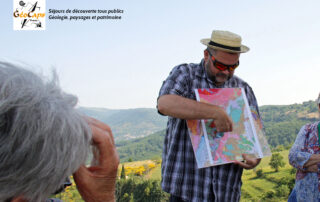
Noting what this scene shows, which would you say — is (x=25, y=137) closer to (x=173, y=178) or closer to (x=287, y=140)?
(x=173, y=178)

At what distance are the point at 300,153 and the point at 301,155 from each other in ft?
0.12

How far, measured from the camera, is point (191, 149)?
242 cm

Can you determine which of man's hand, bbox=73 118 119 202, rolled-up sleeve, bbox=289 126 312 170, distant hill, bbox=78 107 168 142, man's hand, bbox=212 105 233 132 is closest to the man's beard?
man's hand, bbox=212 105 233 132

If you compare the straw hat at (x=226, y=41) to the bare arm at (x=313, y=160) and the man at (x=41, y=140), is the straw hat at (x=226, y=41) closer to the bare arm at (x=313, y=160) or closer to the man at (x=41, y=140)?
the bare arm at (x=313, y=160)

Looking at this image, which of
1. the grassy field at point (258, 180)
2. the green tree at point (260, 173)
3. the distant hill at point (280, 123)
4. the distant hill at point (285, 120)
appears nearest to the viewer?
the grassy field at point (258, 180)

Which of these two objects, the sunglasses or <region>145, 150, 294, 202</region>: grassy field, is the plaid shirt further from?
→ <region>145, 150, 294, 202</region>: grassy field

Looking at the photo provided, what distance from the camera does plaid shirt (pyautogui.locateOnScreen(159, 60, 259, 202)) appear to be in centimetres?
237

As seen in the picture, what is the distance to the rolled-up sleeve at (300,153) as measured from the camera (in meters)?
3.21

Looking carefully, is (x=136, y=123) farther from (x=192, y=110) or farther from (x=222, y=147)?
(x=192, y=110)

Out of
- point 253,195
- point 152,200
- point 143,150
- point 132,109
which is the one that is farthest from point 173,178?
point 132,109

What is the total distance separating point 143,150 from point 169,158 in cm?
5759

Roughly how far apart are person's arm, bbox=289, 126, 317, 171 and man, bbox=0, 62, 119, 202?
116 inches

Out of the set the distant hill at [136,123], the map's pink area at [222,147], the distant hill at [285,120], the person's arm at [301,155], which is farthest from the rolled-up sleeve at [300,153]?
the distant hill at [136,123]

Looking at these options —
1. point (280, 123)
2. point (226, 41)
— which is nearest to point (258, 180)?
point (226, 41)
